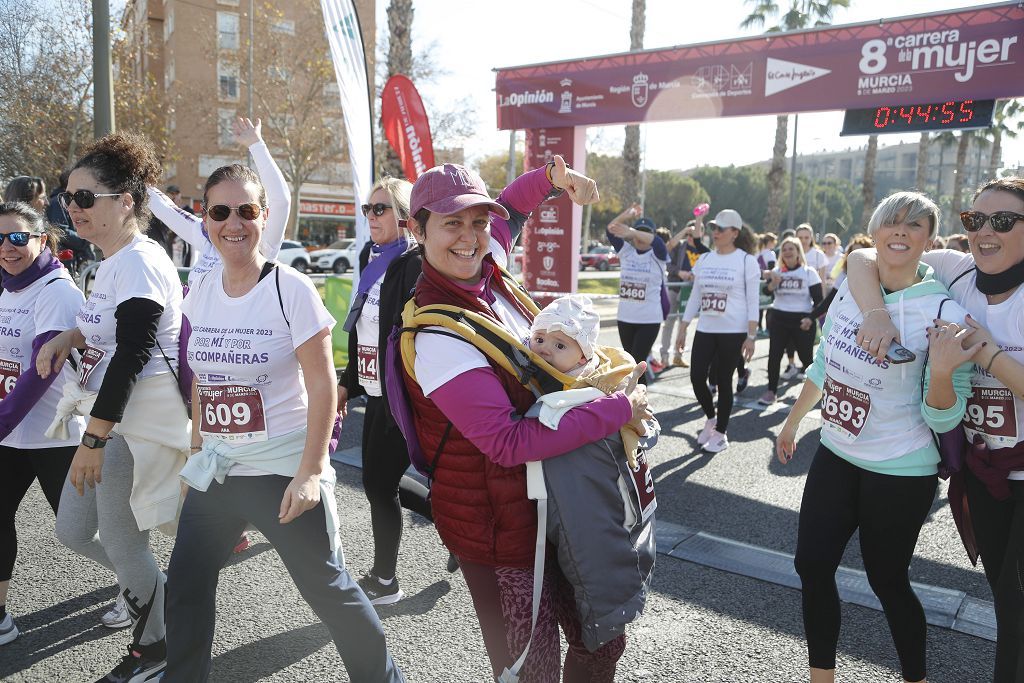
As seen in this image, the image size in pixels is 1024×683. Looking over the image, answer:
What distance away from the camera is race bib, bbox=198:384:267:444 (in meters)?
2.48

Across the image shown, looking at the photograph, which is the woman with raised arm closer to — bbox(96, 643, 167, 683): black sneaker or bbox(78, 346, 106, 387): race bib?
bbox(96, 643, 167, 683): black sneaker

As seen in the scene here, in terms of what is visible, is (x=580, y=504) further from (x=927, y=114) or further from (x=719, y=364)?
(x=927, y=114)

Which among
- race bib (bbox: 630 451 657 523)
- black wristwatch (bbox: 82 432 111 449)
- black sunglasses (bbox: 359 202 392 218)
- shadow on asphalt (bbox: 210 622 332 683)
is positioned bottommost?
shadow on asphalt (bbox: 210 622 332 683)

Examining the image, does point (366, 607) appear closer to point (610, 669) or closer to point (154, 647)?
point (610, 669)

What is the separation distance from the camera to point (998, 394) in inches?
101

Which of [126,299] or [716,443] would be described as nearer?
[126,299]

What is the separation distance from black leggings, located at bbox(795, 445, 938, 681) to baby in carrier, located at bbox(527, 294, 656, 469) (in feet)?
3.34

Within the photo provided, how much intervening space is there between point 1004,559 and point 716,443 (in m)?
4.15

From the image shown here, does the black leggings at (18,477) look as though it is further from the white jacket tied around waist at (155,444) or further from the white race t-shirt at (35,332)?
the white jacket tied around waist at (155,444)

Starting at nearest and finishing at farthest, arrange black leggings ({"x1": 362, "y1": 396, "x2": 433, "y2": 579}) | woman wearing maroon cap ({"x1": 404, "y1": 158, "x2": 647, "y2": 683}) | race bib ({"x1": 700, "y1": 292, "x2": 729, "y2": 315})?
woman wearing maroon cap ({"x1": 404, "y1": 158, "x2": 647, "y2": 683}) < black leggings ({"x1": 362, "y1": 396, "x2": 433, "y2": 579}) < race bib ({"x1": 700, "y1": 292, "x2": 729, "y2": 315})

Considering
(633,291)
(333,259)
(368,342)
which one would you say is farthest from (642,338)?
(333,259)

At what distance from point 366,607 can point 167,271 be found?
1.63m

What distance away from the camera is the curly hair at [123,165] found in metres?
3.01

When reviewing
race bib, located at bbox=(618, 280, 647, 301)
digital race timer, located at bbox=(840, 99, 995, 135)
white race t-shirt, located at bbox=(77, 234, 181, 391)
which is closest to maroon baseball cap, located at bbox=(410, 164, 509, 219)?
white race t-shirt, located at bbox=(77, 234, 181, 391)
